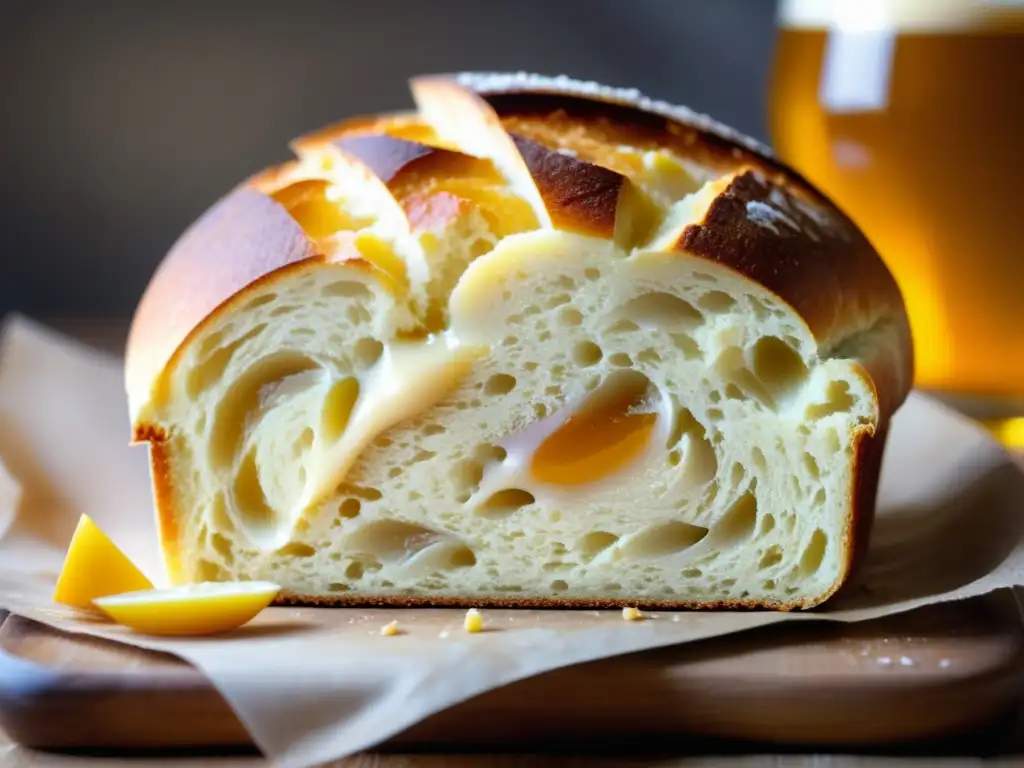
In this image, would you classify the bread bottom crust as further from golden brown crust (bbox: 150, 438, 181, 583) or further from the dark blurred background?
the dark blurred background

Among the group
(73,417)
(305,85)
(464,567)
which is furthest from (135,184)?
(464,567)

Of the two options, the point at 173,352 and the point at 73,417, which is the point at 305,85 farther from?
the point at 173,352

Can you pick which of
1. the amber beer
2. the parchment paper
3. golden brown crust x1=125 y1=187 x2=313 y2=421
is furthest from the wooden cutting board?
the amber beer

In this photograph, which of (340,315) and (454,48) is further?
(454,48)

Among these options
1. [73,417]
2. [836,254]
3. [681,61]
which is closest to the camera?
[836,254]

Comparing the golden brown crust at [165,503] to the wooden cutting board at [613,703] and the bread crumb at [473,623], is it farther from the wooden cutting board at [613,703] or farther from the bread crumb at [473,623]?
the bread crumb at [473,623]

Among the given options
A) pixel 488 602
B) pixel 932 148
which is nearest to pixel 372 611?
pixel 488 602

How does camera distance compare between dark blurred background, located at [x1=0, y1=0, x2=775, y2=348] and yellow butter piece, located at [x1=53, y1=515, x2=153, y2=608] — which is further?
dark blurred background, located at [x1=0, y1=0, x2=775, y2=348]

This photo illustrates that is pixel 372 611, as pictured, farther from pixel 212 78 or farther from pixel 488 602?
pixel 212 78
